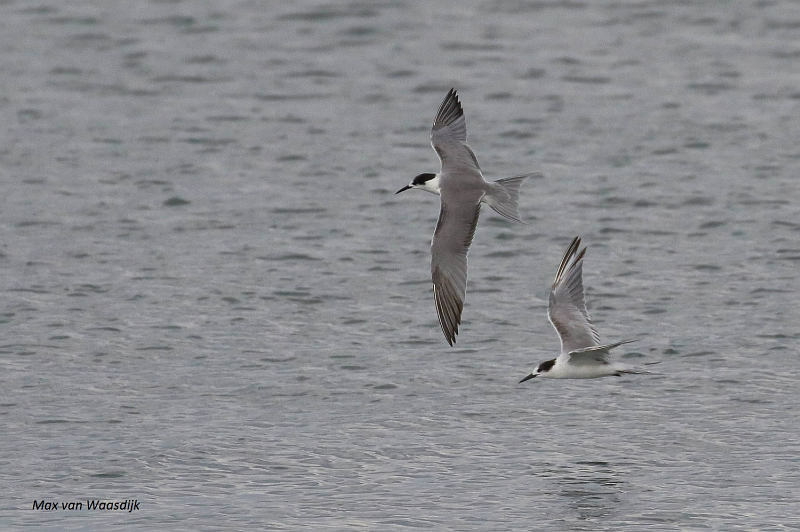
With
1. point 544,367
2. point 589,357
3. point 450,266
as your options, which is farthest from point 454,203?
point 589,357

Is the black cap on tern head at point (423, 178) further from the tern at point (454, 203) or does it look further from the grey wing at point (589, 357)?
the grey wing at point (589, 357)

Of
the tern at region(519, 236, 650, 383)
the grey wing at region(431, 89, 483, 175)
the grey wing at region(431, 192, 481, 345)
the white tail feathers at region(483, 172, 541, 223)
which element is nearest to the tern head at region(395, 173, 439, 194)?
the grey wing at region(431, 89, 483, 175)

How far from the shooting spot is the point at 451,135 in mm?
14195

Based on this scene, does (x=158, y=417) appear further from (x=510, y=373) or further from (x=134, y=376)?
(x=510, y=373)

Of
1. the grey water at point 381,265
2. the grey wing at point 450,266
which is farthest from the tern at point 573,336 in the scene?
the grey wing at point 450,266

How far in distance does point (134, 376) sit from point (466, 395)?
278 cm

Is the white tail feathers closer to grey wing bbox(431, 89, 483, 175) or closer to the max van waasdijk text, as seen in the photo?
grey wing bbox(431, 89, 483, 175)

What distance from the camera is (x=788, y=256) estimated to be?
54.0 feet

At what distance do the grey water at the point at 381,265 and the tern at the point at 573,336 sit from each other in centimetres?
48

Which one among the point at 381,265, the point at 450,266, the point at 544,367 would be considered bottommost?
the point at 381,265

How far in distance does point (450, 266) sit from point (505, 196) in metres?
0.88

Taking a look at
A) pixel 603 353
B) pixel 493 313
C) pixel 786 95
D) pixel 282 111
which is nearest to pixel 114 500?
pixel 603 353

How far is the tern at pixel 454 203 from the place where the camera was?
12734 mm

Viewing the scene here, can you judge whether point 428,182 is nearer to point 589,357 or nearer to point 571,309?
point 571,309
